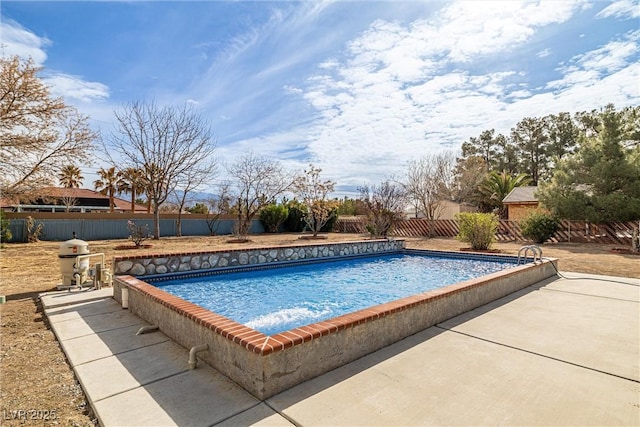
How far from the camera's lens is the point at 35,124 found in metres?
10.9

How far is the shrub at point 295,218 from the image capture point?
80.5ft

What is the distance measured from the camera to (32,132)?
35.5 ft

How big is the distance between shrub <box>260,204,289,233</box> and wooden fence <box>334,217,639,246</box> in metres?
8.39

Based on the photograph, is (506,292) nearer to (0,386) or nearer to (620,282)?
(620,282)

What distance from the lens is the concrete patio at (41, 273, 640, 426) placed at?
2172mm

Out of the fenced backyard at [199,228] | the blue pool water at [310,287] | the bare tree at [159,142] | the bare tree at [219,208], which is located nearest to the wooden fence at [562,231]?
the fenced backyard at [199,228]

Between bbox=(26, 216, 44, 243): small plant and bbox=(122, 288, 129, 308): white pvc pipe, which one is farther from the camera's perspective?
bbox=(26, 216, 44, 243): small plant

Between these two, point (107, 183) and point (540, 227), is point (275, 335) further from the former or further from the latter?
point (107, 183)

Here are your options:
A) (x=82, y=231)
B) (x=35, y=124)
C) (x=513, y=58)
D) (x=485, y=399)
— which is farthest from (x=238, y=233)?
(x=485, y=399)

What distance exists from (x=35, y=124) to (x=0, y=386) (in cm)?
1171

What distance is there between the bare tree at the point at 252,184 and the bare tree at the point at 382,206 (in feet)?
19.1

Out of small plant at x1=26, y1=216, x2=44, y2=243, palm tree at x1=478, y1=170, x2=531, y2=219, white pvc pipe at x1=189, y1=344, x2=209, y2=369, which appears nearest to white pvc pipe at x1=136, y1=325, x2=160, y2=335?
white pvc pipe at x1=189, y1=344, x2=209, y2=369

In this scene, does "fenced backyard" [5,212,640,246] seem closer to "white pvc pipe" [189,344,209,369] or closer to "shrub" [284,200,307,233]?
"shrub" [284,200,307,233]

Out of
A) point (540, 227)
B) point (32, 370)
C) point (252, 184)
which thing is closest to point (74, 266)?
point (32, 370)
